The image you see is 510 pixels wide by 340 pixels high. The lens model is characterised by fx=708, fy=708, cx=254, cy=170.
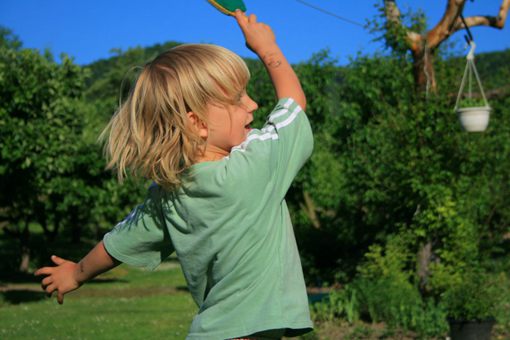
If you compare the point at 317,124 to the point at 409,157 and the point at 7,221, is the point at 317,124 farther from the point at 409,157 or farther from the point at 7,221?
the point at 7,221

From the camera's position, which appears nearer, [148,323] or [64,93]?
[148,323]

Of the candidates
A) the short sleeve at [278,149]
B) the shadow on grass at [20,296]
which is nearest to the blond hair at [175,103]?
the short sleeve at [278,149]

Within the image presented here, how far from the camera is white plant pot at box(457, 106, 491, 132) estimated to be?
736cm

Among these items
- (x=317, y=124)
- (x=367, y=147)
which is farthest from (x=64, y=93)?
(x=367, y=147)

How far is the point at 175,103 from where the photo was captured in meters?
1.81

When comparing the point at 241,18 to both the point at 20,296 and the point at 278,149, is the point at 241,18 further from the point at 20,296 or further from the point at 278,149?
the point at 20,296

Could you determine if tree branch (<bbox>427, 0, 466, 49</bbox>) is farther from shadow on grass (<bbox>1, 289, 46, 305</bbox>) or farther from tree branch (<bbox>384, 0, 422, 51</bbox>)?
shadow on grass (<bbox>1, 289, 46, 305</bbox>)

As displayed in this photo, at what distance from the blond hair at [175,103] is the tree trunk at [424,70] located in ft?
24.0

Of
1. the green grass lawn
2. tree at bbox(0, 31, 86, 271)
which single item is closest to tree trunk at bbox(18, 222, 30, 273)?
the green grass lawn

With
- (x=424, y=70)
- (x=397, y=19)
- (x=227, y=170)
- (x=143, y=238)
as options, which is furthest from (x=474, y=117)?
(x=227, y=170)

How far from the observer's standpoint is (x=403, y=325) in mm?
7977

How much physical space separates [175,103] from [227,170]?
219mm

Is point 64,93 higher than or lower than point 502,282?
higher

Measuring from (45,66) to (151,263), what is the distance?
1114cm
